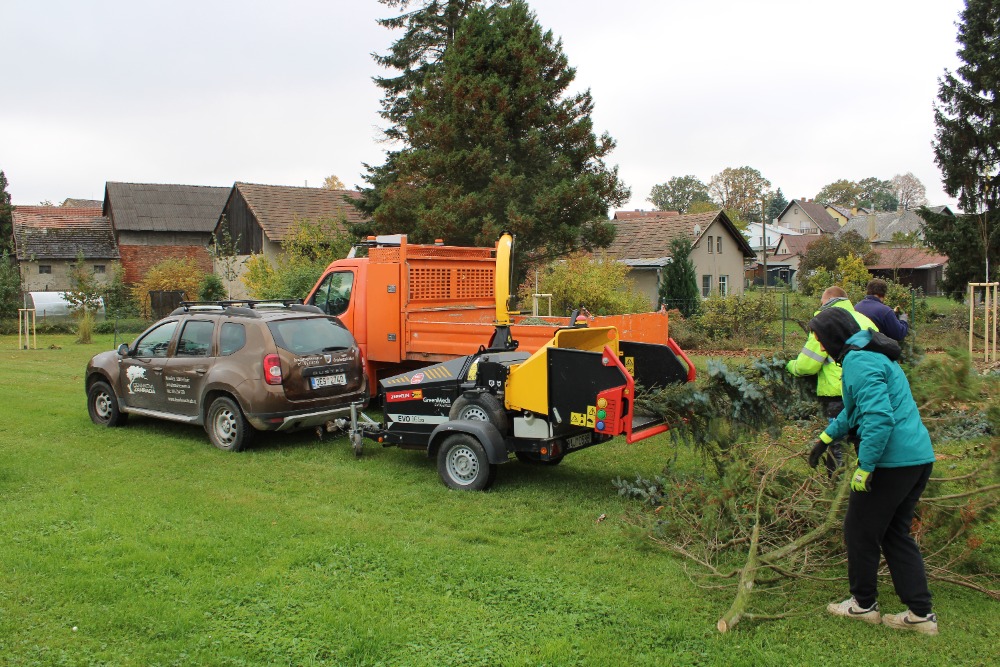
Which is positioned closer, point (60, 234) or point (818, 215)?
point (60, 234)

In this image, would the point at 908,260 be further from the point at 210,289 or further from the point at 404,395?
the point at 404,395

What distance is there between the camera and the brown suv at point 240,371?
890 cm

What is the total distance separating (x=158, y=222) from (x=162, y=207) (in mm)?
2254

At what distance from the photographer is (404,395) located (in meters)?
8.09

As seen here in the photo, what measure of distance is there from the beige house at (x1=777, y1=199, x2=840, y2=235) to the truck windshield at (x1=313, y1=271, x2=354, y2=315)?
93.8 metres

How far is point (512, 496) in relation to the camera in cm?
712

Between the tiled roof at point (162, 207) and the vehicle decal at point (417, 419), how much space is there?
43078 millimetres

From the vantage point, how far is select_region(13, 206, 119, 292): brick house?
43.4 meters

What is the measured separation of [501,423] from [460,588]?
2467 mm

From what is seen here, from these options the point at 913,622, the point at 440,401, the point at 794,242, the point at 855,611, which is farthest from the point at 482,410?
the point at 794,242

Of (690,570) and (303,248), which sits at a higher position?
(303,248)

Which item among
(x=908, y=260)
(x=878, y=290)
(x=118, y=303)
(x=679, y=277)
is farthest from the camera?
(x=908, y=260)

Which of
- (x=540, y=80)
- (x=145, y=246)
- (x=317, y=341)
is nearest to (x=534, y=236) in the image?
(x=540, y=80)

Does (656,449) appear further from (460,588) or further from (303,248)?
(303,248)
